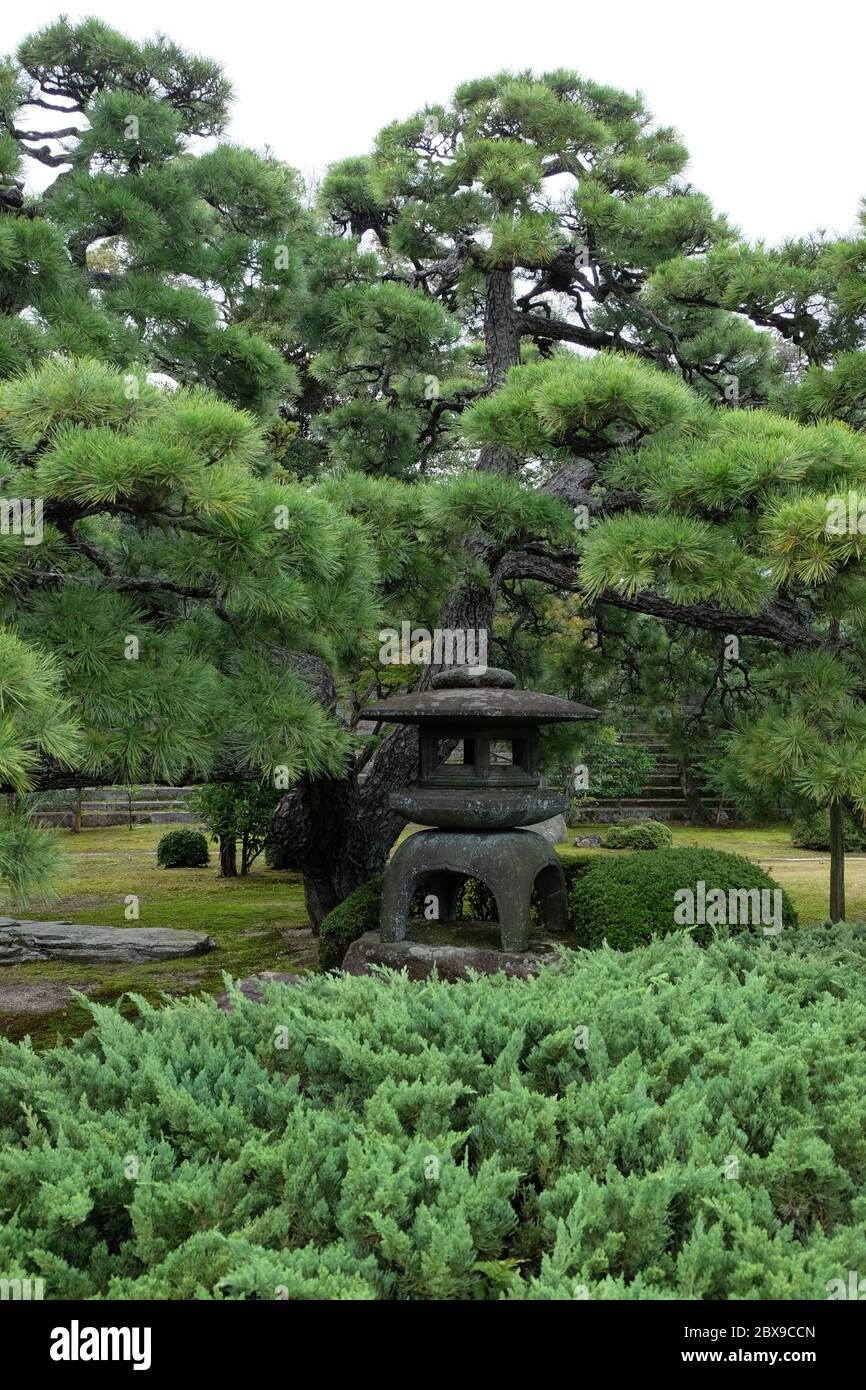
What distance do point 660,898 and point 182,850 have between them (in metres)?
8.07

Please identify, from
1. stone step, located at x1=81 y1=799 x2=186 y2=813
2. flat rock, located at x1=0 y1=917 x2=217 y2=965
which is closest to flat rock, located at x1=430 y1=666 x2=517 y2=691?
flat rock, located at x1=0 y1=917 x2=217 y2=965

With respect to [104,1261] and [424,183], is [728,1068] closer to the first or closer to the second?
[104,1261]

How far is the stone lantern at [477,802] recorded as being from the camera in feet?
15.7

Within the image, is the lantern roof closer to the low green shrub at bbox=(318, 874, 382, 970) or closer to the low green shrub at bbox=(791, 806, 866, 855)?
the low green shrub at bbox=(318, 874, 382, 970)

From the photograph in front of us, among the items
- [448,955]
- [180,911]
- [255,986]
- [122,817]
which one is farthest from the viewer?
[122,817]

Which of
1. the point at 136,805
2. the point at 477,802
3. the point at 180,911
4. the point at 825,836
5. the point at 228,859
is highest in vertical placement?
the point at 477,802

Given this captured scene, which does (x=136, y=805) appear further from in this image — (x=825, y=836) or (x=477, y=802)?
(x=477, y=802)

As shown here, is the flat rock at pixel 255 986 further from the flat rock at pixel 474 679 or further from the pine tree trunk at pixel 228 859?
the pine tree trunk at pixel 228 859

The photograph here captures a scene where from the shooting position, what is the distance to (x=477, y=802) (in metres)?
4.83

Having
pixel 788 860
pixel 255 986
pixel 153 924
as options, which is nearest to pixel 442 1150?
pixel 255 986

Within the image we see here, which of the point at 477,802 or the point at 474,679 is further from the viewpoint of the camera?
the point at 474,679

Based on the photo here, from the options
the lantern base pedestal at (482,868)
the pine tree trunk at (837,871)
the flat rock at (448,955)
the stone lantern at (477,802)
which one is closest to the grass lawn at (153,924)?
the flat rock at (448,955)

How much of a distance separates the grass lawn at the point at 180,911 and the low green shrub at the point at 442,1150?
109 centimetres
